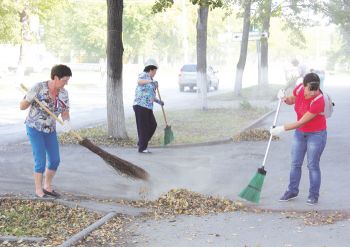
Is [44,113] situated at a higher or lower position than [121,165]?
higher

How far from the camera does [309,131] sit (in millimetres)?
6645

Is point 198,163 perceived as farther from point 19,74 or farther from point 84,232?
point 19,74

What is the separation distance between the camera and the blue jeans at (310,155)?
21.8 ft

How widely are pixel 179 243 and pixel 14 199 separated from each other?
2370 millimetres

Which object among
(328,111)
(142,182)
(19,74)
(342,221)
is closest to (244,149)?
(142,182)

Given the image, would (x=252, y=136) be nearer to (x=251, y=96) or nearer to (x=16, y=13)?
(x=251, y=96)

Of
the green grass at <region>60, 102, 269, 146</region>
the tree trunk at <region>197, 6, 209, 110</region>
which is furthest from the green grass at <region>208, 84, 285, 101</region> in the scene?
the tree trunk at <region>197, 6, 209, 110</region>

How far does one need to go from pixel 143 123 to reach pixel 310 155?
419 cm

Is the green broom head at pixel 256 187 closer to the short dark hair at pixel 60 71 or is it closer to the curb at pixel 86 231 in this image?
the curb at pixel 86 231

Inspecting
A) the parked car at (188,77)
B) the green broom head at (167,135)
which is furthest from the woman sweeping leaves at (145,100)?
the parked car at (188,77)

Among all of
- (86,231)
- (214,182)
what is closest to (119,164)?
(86,231)

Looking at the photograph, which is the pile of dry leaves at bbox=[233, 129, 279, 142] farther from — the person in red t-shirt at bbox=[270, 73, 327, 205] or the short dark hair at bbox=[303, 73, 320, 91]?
the short dark hair at bbox=[303, 73, 320, 91]

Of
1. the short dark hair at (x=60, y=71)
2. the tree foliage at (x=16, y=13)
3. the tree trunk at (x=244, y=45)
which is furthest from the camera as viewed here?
the tree foliage at (x=16, y=13)

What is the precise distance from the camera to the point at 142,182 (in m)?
7.72
